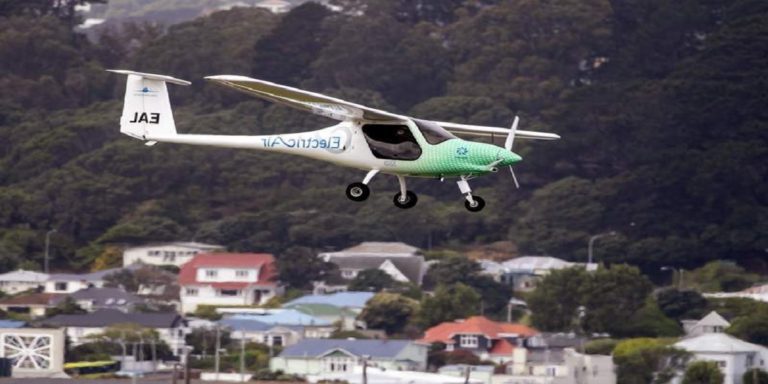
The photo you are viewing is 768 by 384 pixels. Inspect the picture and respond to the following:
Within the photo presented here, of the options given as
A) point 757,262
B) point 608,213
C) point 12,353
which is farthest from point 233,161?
point 12,353

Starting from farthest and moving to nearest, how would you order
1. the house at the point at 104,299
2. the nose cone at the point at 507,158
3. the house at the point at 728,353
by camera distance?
the house at the point at 104,299 < the house at the point at 728,353 < the nose cone at the point at 507,158

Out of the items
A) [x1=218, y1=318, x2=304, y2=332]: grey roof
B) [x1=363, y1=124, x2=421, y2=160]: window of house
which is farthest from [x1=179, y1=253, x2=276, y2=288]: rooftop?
[x1=363, y1=124, x2=421, y2=160]: window of house

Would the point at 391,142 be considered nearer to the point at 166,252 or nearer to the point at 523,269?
the point at 523,269

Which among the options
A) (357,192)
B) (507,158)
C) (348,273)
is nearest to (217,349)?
(348,273)

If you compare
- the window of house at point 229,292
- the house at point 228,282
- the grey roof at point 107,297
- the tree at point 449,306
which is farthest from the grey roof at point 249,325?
the window of house at point 229,292

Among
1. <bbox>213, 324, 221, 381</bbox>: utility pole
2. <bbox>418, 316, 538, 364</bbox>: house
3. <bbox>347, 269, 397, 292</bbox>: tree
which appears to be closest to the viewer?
<bbox>213, 324, 221, 381</bbox>: utility pole

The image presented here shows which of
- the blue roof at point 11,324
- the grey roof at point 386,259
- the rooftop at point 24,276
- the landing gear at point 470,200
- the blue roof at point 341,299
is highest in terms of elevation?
the grey roof at point 386,259

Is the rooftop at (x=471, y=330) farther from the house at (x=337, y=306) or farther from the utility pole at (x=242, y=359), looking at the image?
the utility pole at (x=242, y=359)

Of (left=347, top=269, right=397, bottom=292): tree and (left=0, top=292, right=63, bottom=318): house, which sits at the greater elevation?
(left=347, top=269, right=397, bottom=292): tree

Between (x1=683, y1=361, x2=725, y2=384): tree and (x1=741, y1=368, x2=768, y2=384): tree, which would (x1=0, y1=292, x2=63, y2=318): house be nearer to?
(x1=683, y1=361, x2=725, y2=384): tree
